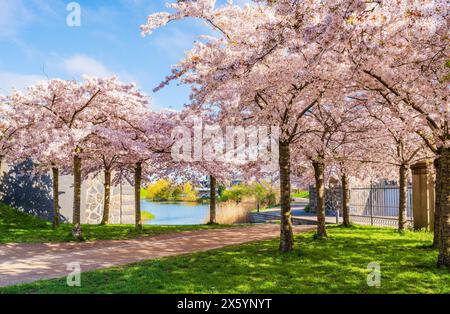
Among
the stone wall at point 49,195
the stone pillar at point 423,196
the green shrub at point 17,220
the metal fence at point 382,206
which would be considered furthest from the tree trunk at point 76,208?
the metal fence at point 382,206

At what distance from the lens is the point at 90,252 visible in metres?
13.2

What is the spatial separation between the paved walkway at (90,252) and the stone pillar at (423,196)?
26.4 ft

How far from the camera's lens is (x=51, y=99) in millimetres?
17453

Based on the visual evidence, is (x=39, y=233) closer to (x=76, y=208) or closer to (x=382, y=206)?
(x=76, y=208)

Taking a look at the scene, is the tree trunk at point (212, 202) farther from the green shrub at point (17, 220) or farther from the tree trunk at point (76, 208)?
the green shrub at point (17, 220)

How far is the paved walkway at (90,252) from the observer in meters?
10.2

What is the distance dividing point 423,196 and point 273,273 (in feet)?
40.3

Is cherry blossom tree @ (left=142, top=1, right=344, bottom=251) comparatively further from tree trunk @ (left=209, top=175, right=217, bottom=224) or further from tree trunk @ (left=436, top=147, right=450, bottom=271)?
tree trunk @ (left=209, top=175, right=217, bottom=224)

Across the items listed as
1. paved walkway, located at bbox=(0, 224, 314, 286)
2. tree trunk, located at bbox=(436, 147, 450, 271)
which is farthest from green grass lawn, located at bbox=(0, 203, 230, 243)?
tree trunk, located at bbox=(436, 147, 450, 271)

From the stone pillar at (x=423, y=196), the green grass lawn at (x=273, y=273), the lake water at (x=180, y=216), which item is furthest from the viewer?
the lake water at (x=180, y=216)

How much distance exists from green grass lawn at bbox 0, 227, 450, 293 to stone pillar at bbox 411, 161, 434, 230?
18.8 ft

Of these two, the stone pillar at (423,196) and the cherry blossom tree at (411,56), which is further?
the stone pillar at (423,196)

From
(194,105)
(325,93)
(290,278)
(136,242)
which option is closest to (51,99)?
(136,242)

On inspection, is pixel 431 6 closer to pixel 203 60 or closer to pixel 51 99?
pixel 203 60
